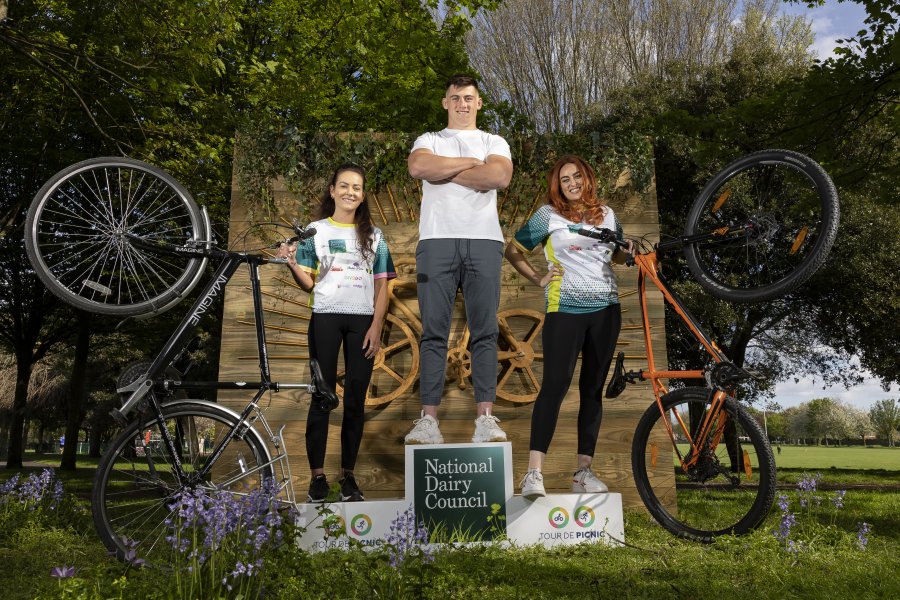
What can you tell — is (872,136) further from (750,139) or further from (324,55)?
(324,55)

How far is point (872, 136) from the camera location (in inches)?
538

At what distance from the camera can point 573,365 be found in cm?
427

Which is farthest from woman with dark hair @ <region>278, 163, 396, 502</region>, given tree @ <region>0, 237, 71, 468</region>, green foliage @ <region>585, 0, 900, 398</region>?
tree @ <region>0, 237, 71, 468</region>

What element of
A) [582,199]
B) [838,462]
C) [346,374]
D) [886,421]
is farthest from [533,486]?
[886,421]

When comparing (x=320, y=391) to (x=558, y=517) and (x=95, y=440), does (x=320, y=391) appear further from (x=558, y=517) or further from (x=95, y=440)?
(x=95, y=440)

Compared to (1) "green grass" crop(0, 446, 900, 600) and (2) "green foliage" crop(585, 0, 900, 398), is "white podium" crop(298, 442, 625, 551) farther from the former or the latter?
(2) "green foliage" crop(585, 0, 900, 398)

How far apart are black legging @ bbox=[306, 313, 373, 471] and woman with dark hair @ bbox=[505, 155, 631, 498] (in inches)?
41.0

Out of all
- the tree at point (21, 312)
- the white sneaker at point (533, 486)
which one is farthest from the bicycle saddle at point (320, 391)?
the tree at point (21, 312)

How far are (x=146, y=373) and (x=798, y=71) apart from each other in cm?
1652

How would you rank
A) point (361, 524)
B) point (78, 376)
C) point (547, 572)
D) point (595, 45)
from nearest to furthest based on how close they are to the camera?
point (547, 572) < point (361, 524) < point (78, 376) < point (595, 45)

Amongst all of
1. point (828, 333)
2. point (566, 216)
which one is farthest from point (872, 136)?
point (566, 216)

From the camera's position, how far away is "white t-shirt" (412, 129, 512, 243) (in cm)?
420

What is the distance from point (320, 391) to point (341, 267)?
819 mm

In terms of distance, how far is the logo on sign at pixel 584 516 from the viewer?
13.5ft
